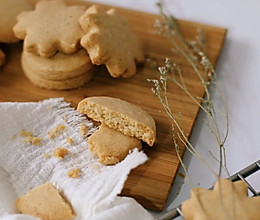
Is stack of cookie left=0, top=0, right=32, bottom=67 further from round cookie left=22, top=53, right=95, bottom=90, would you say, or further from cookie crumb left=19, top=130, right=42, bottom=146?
cookie crumb left=19, top=130, right=42, bottom=146

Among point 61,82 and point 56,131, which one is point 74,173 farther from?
point 61,82

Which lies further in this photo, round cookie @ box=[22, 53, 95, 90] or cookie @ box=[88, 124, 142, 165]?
round cookie @ box=[22, 53, 95, 90]

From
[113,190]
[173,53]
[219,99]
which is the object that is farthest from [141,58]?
[113,190]

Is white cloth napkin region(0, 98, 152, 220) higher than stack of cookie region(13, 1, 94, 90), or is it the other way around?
stack of cookie region(13, 1, 94, 90)

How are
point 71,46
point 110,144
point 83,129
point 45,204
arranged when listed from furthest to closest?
point 71,46 → point 83,129 → point 110,144 → point 45,204

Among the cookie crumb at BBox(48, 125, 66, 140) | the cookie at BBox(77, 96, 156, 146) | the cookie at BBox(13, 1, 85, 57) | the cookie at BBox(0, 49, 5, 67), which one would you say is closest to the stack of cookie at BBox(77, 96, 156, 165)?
the cookie at BBox(77, 96, 156, 146)

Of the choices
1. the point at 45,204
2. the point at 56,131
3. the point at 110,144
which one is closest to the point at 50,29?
the point at 56,131

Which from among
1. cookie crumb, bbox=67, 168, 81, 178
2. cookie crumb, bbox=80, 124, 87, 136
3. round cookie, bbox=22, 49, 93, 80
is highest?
round cookie, bbox=22, 49, 93, 80
